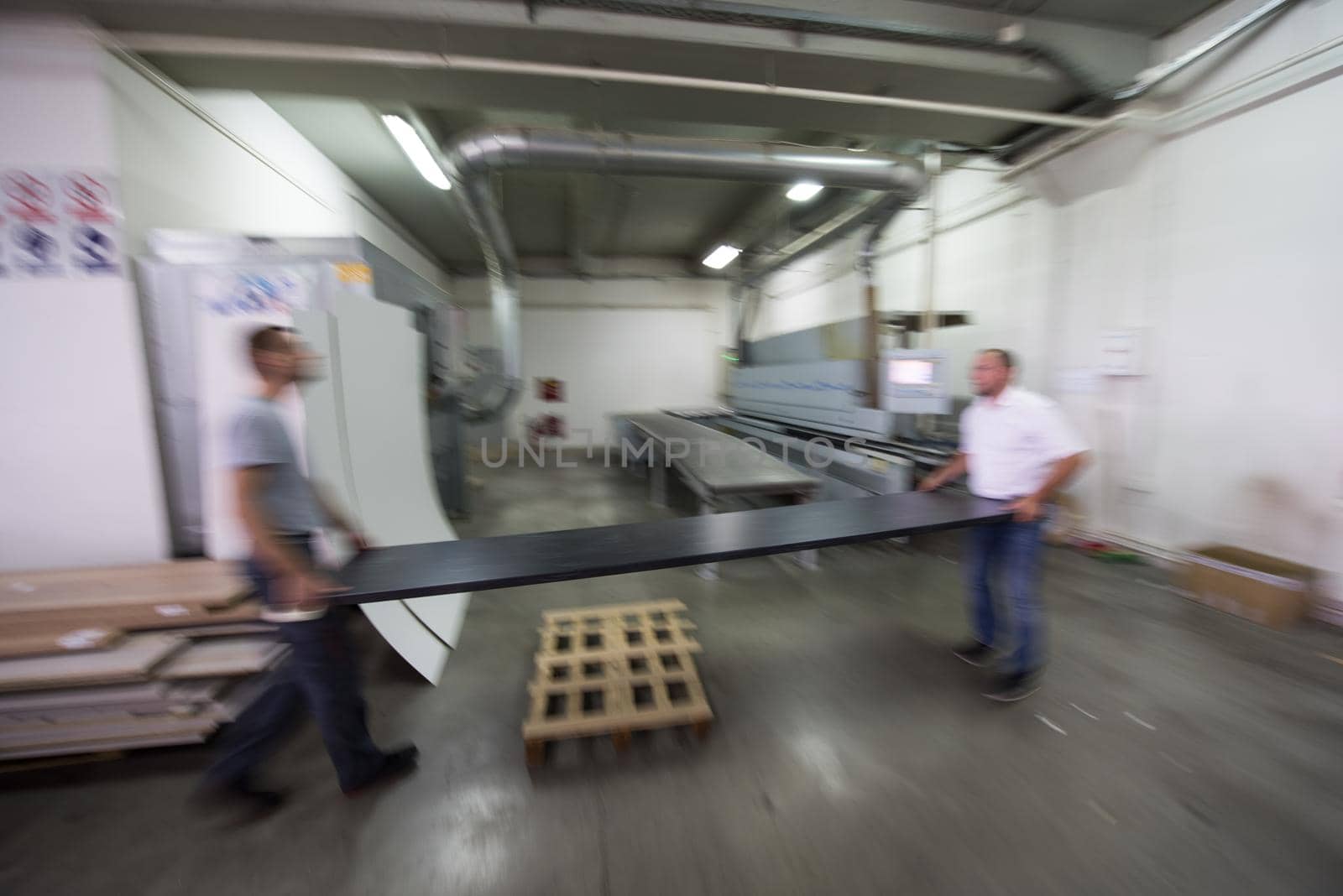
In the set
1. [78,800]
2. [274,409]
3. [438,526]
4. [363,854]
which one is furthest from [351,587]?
[438,526]

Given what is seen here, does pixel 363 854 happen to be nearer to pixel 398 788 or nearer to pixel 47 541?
pixel 398 788

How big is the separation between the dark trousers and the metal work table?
0.49 feet

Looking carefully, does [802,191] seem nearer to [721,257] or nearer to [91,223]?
[721,257]

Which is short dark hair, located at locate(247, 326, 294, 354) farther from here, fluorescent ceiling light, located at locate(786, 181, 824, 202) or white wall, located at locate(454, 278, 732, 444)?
white wall, located at locate(454, 278, 732, 444)

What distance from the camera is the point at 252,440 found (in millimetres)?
1330

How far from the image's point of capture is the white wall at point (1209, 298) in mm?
2680

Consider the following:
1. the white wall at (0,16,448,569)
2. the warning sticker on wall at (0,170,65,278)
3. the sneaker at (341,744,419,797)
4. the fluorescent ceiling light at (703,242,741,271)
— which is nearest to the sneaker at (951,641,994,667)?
the sneaker at (341,744,419,797)

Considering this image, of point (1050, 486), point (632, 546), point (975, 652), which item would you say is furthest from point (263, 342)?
point (975, 652)

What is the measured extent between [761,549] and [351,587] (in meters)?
1.36

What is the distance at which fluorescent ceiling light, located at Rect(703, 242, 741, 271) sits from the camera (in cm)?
777

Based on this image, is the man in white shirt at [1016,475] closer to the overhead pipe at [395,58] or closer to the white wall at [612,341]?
the overhead pipe at [395,58]

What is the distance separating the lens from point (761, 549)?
1797mm

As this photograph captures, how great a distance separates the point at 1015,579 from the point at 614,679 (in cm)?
177

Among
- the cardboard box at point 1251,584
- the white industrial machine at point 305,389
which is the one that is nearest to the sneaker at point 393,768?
the white industrial machine at point 305,389
